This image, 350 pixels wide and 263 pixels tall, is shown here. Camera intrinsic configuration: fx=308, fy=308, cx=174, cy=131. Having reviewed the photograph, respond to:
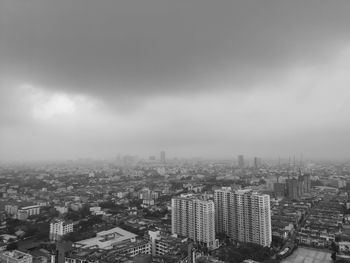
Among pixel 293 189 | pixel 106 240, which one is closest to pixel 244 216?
pixel 106 240

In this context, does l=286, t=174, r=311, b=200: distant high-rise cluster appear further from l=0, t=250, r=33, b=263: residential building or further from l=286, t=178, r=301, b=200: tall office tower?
l=0, t=250, r=33, b=263: residential building

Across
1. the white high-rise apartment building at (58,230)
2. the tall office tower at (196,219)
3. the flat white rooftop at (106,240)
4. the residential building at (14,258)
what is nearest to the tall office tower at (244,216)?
the tall office tower at (196,219)

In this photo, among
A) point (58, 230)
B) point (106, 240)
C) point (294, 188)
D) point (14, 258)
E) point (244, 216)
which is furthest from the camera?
point (294, 188)

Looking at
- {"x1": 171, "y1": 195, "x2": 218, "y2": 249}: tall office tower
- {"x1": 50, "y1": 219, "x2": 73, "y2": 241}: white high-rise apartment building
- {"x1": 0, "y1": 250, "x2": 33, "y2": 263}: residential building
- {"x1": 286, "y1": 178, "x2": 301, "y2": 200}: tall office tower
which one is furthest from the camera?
{"x1": 286, "y1": 178, "x2": 301, "y2": 200}: tall office tower

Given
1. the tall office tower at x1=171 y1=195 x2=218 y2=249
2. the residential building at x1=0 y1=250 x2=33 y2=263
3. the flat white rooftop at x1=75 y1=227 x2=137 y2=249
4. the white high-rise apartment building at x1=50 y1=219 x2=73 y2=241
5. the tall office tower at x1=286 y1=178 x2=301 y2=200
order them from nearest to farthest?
the residential building at x1=0 y1=250 x2=33 y2=263
the flat white rooftop at x1=75 y1=227 x2=137 y2=249
the tall office tower at x1=171 y1=195 x2=218 y2=249
the white high-rise apartment building at x1=50 y1=219 x2=73 y2=241
the tall office tower at x1=286 y1=178 x2=301 y2=200

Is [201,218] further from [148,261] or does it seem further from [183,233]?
[148,261]

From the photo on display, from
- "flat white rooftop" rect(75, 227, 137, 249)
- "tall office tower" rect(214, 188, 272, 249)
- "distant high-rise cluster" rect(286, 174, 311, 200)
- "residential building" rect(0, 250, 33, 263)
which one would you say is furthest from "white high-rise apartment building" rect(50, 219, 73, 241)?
"distant high-rise cluster" rect(286, 174, 311, 200)

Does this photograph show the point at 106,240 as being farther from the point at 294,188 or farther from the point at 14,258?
the point at 294,188

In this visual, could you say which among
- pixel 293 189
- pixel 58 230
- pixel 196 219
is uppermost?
pixel 196 219
